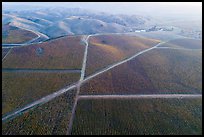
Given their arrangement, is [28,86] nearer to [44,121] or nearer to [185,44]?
[44,121]

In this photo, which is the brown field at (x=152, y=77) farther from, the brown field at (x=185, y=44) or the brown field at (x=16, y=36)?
the brown field at (x=16, y=36)

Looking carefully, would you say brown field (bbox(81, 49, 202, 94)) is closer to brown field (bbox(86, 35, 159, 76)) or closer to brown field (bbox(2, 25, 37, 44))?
brown field (bbox(86, 35, 159, 76))

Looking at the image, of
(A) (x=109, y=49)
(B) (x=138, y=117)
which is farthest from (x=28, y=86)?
(A) (x=109, y=49)

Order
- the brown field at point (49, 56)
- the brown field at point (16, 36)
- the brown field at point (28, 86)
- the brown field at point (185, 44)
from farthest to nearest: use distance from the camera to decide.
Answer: the brown field at point (185, 44) → the brown field at point (16, 36) → the brown field at point (49, 56) → the brown field at point (28, 86)

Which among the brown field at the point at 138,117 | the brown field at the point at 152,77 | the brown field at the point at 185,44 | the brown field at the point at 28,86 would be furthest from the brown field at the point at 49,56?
the brown field at the point at 185,44

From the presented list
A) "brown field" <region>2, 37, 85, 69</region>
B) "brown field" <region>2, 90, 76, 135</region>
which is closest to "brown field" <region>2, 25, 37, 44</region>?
"brown field" <region>2, 37, 85, 69</region>

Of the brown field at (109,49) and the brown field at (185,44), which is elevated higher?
the brown field at (109,49)
